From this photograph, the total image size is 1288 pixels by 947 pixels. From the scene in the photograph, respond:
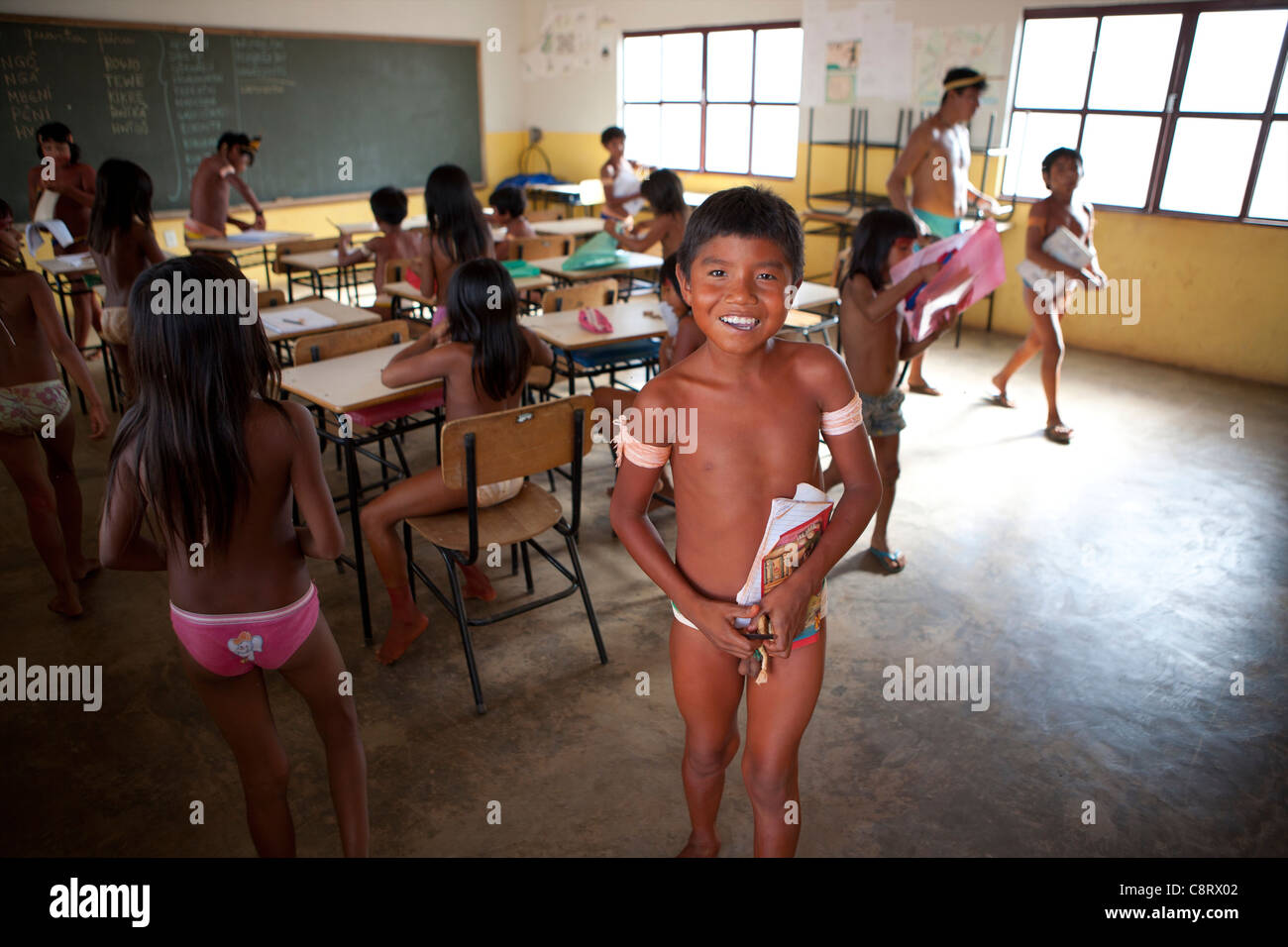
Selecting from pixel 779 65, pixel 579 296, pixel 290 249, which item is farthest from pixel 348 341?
pixel 779 65

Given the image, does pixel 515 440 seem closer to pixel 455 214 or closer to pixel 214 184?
pixel 455 214

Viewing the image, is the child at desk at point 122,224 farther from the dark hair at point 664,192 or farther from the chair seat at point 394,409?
the dark hair at point 664,192

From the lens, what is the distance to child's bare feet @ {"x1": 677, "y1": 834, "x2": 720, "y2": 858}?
78.0 inches

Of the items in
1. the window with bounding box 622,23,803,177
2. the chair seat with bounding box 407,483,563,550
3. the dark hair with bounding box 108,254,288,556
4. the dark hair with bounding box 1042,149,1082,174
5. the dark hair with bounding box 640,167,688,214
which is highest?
the window with bounding box 622,23,803,177

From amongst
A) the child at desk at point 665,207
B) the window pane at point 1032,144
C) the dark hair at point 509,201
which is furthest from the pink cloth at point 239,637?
the window pane at point 1032,144

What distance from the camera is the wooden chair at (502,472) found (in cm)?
246

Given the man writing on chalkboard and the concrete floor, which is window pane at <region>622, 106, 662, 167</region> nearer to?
the man writing on chalkboard

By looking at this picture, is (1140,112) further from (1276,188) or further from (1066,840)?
(1066,840)

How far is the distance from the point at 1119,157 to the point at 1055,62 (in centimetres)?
83

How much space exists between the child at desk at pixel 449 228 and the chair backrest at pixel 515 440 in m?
1.39

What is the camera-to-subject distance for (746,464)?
1530mm

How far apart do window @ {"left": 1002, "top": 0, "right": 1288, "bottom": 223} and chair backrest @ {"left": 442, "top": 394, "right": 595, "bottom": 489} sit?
5.38 meters

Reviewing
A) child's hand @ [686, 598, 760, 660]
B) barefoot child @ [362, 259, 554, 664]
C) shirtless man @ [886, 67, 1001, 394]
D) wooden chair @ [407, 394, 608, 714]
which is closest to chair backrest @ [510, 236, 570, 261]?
shirtless man @ [886, 67, 1001, 394]

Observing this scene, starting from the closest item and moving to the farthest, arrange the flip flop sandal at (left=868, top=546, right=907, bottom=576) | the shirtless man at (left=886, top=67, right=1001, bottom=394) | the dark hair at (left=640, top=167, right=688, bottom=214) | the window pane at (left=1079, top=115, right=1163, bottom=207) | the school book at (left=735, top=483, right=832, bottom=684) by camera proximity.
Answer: the school book at (left=735, top=483, right=832, bottom=684), the flip flop sandal at (left=868, top=546, right=907, bottom=576), the dark hair at (left=640, top=167, right=688, bottom=214), the shirtless man at (left=886, top=67, right=1001, bottom=394), the window pane at (left=1079, top=115, right=1163, bottom=207)
